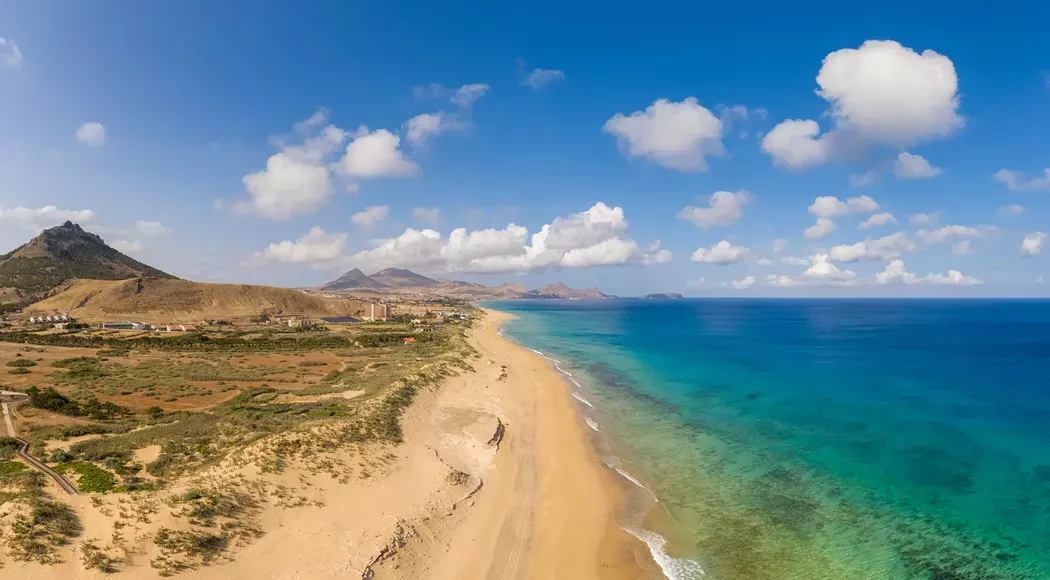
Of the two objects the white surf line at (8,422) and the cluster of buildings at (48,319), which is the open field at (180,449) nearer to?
the white surf line at (8,422)

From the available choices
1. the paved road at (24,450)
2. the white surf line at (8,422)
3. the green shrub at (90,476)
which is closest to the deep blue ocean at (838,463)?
the green shrub at (90,476)

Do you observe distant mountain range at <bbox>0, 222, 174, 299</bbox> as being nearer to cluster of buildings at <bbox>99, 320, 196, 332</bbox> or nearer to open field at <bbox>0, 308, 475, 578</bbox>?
cluster of buildings at <bbox>99, 320, 196, 332</bbox>

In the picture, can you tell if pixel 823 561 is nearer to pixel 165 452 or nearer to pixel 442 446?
pixel 442 446

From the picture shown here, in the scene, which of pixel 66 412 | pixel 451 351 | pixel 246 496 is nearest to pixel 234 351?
pixel 451 351

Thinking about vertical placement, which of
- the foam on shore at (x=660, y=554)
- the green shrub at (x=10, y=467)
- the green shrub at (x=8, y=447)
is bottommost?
the foam on shore at (x=660, y=554)

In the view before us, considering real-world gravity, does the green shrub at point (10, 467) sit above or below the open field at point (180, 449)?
above
